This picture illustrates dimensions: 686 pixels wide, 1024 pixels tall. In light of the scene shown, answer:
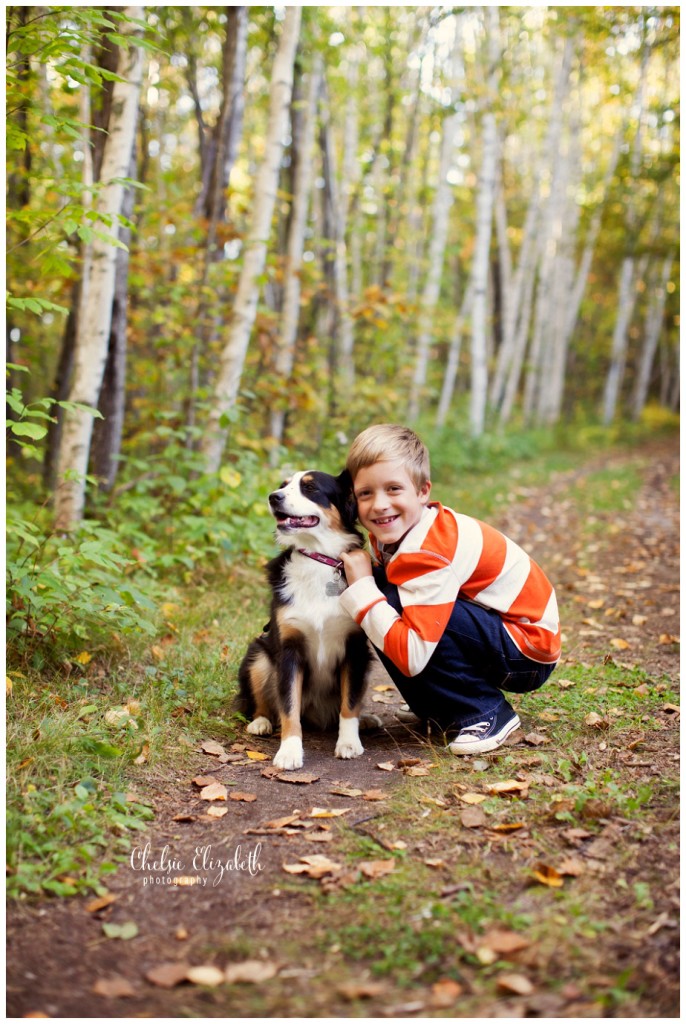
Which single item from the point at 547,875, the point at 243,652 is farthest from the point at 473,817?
the point at 243,652

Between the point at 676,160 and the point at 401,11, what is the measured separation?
822cm

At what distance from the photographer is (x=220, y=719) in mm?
4207

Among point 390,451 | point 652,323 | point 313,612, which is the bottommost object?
point 313,612

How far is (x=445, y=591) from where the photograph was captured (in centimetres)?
362

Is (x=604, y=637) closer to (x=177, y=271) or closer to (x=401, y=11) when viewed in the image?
(x=177, y=271)

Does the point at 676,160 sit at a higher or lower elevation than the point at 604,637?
higher

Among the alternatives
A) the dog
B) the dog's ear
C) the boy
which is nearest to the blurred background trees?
the dog

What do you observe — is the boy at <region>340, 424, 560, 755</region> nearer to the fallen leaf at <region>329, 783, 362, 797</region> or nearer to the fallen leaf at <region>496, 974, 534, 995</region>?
the fallen leaf at <region>329, 783, 362, 797</region>

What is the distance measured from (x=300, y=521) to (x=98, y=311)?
114 inches

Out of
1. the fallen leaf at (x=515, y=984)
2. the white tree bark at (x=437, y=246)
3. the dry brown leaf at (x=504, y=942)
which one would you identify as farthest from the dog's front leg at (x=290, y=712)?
the white tree bark at (x=437, y=246)

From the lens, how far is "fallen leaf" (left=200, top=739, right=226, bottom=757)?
3.81m

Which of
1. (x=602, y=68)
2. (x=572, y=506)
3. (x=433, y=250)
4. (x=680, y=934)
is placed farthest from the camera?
(x=602, y=68)

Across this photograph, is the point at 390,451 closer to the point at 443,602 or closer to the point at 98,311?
the point at 443,602

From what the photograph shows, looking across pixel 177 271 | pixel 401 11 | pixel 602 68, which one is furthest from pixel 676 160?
pixel 177 271
